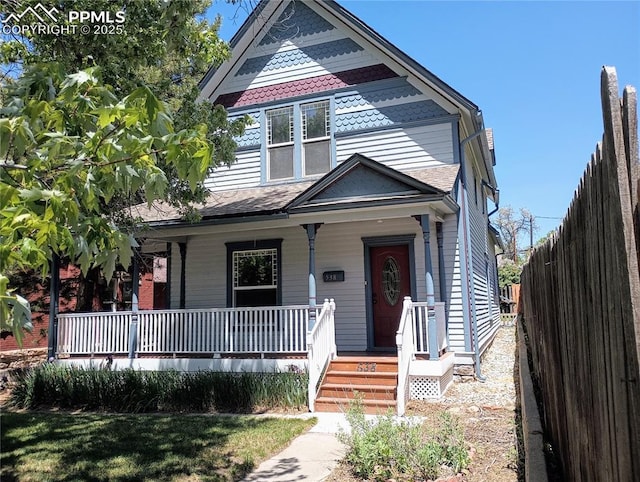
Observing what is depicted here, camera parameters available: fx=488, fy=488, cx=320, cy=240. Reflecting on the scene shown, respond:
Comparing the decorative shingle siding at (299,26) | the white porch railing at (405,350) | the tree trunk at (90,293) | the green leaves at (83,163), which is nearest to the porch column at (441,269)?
the white porch railing at (405,350)

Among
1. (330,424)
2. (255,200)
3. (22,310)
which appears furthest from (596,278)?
(255,200)

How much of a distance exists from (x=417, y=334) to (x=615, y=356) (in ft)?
26.9

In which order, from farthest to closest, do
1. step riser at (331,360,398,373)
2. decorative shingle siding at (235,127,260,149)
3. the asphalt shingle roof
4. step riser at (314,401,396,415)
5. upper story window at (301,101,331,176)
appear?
decorative shingle siding at (235,127,260,149) → upper story window at (301,101,331,176) → the asphalt shingle roof → step riser at (331,360,398,373) → step riser at (314,401,396,415)

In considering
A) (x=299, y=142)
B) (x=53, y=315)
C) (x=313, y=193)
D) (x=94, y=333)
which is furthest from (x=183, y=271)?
(x=313, y=193)

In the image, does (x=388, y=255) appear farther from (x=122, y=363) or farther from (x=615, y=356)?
(x=615, y=356)

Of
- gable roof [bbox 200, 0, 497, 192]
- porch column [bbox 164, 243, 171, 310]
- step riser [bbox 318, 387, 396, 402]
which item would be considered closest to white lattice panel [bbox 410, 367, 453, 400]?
step riser [bbox 318, 387, 396, 402]

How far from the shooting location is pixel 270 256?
12.4 meters

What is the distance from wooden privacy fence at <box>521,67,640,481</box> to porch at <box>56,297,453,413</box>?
18.4 feet

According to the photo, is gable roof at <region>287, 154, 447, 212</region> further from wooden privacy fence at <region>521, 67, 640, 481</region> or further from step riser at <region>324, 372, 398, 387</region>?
wooden privacy fence at <region>521, 67, 640, 481</region>

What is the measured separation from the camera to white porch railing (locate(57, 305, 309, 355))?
33.4 ft

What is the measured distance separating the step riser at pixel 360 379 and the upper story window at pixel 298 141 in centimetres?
537

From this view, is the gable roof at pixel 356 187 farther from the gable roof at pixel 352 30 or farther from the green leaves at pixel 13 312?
the green leaves at pixel 13 312

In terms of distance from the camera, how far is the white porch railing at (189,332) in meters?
10.2

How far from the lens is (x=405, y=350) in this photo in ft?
28.2
